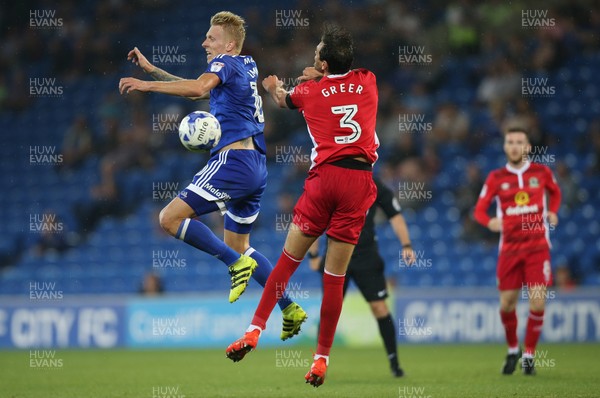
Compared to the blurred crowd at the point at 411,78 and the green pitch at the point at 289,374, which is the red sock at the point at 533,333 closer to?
the green pitch at the point at 289,374

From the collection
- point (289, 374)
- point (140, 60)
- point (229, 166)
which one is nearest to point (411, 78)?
point (289, 374)

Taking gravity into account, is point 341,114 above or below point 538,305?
above

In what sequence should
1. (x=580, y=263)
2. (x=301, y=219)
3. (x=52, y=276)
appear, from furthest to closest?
(x=52, y=276)
(x=580, y=263)
(x=301, y=219)

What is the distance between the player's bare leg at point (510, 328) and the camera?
382 inches

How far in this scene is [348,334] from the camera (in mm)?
14945

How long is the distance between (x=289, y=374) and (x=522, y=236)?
2904mm

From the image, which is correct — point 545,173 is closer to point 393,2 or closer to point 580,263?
point 580,263

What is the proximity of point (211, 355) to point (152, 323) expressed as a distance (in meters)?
2.16

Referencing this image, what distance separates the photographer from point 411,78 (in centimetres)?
1845

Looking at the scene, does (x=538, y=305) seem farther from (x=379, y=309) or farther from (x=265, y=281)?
(x=265, y=281)

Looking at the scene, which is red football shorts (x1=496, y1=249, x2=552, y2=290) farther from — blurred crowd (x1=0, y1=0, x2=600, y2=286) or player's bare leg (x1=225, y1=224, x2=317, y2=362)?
blurred crowd (x1=0, y1=0, x2=600, y2=286)

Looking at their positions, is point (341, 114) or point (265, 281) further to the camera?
point (265, 281)

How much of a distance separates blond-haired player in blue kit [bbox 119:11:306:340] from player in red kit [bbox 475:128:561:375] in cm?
339

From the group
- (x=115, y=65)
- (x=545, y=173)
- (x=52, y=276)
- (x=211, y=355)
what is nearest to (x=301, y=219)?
(x=545, y=173)
